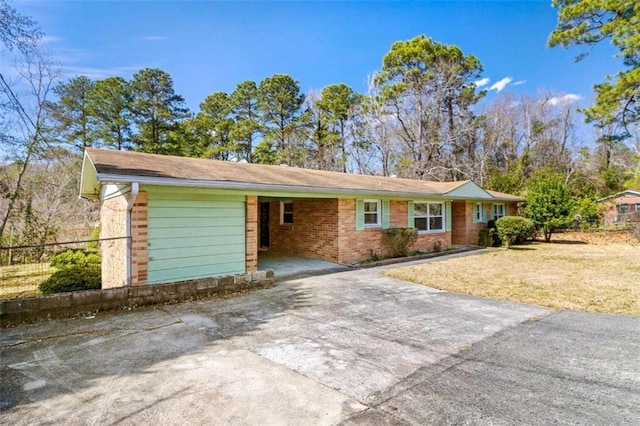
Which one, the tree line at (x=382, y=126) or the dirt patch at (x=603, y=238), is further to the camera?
the tree line at (x=382, y=126)

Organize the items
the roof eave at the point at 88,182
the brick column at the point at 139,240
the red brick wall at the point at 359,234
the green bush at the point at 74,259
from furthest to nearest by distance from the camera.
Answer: the green bush at the point at 74,259
the red brick wall at the point at 359,234
the roof eave at the point at 88,182
the brick column at the point at 139,240

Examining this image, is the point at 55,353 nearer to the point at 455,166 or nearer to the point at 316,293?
the point at 316,293

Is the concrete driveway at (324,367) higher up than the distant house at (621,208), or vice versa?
the distant house at (621,208)

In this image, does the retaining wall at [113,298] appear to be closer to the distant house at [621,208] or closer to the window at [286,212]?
the window at [286,212]

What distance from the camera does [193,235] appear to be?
285 inches

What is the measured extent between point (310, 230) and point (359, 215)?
181cm

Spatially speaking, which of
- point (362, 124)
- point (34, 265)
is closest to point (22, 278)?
point (34, 265)

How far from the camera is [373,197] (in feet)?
37.5

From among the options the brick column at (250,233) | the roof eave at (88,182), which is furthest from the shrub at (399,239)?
the roof eave at (88,182)

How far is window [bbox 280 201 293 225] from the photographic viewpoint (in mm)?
12602

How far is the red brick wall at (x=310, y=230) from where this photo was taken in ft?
35.4

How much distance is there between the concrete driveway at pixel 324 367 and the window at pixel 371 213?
572cm

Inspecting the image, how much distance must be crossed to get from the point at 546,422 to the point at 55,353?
5258 mm

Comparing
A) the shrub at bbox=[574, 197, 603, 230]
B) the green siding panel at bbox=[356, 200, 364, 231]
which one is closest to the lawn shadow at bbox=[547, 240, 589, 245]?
the shrub at bbox=[574, 197, 603, 230]
